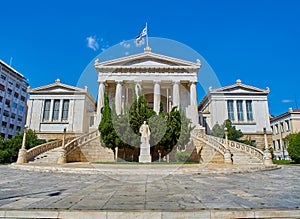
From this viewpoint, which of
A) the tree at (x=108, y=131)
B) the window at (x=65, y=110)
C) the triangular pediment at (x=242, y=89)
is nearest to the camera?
the tree at (x=108, y=131)

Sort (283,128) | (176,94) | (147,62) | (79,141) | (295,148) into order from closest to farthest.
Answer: (79,141) < (295,148) < (176,94) < (147,62) < (283,128)

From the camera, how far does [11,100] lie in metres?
49.6

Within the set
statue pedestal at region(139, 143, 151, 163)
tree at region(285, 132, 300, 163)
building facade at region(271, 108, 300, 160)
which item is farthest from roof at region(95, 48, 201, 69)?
building facade at region(271, 108, 300, 160)

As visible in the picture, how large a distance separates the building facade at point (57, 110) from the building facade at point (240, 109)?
825 inches

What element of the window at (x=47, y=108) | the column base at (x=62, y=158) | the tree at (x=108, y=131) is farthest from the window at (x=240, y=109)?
the window at (x=47, y=108)

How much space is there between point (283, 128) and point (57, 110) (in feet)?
143

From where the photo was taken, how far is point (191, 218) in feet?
12.8

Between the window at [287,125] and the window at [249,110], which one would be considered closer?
the window at [249,110]

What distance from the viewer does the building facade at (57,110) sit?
39.1m

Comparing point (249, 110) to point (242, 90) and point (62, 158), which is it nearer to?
point (242, 90)

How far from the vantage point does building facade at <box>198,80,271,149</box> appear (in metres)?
39.7

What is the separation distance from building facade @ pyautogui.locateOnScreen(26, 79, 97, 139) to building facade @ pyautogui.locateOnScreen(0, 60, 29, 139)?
1093 cm

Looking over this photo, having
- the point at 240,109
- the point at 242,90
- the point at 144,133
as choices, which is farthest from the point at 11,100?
the point at 242,90

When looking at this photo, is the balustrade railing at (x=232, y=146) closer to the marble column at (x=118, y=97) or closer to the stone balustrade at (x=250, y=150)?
the stone balustrade at (x=250, y=150)
